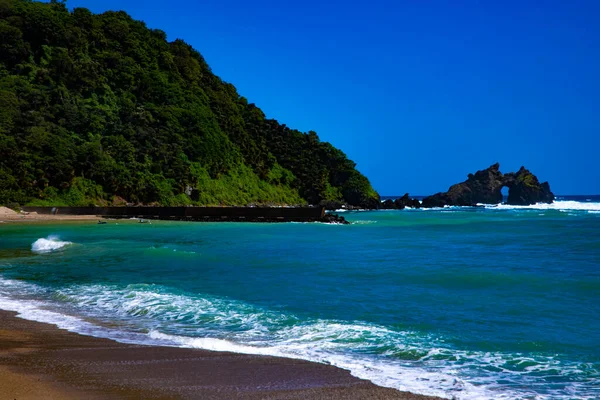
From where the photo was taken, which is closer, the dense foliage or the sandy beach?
the sandy beach

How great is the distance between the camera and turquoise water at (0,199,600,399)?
24.5 ft

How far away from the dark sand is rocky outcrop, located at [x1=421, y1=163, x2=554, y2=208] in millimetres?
143313

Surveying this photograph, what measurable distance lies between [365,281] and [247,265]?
5.81 meters

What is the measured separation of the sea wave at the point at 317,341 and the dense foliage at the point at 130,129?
5407 centimetres

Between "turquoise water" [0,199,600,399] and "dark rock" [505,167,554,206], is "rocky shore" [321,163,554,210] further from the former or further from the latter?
"turquoise water" [0,199,600,399]

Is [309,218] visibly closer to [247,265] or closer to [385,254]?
[385,254]

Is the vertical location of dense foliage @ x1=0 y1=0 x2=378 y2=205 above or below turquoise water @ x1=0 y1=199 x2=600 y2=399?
above

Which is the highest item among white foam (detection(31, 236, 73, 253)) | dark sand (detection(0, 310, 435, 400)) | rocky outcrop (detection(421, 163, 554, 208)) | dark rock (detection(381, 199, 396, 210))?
rocky outcrop (detection(421, 163, 554, 208))

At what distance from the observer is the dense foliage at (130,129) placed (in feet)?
223

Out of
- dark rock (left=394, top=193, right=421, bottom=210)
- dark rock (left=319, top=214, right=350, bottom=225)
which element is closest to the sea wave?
dark rock (left=319, top=214, right=350, bottom=225)

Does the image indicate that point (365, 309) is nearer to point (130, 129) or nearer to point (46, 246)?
point (46, 246)

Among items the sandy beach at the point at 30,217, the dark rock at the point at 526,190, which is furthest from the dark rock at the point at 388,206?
the sandy beach at the point at 30,217

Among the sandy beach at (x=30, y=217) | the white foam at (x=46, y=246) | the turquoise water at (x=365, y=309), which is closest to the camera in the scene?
the turquoise water at (x=365, y=309)

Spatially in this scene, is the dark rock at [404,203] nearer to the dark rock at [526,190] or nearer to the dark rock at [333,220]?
the dark rock at [526,190]
